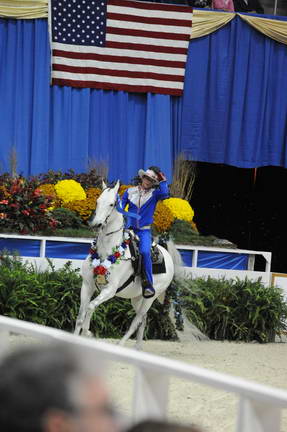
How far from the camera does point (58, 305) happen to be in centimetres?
888

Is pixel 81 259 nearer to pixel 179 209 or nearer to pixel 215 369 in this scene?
pixel 179 209

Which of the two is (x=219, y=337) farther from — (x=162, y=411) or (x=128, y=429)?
(x=128, y=429)

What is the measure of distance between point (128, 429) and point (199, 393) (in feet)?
14.6

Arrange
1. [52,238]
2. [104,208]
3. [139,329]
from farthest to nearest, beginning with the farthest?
[52,238] → [139,329] → [104,208]

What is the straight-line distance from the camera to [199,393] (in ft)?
18.8

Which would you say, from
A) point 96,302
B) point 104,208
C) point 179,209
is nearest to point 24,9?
point 179,209

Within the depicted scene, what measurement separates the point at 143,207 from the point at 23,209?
3.61 meters

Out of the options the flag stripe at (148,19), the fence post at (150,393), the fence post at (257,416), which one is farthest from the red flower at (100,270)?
the flag stripe at (148,19)

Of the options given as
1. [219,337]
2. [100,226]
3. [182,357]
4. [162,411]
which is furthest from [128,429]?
[219,337]

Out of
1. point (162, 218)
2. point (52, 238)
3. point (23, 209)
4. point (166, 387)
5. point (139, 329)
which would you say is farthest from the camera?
point (162, 218)

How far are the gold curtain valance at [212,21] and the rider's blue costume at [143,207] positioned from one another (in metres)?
6.27

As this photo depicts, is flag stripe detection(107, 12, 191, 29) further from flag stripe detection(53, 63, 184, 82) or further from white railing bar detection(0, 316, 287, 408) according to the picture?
white railing bar detection(0, 316, 287, 408)

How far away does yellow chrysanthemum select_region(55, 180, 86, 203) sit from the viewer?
11.8 metres

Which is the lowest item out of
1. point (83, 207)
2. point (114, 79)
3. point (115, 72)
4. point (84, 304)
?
point (84, 304)
